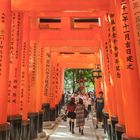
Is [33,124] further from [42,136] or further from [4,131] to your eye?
[4,131]

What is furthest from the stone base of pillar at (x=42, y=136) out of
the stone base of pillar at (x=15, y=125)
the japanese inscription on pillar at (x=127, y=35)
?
the japanese inscription on pillar at (x=127, y=35)

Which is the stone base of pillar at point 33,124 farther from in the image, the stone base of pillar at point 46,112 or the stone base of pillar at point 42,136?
the stone base of pillar at point 46,112

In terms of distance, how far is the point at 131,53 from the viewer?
4441 millimetres

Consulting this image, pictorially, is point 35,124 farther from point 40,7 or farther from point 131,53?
point 131,53

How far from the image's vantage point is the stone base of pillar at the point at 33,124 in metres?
8.98

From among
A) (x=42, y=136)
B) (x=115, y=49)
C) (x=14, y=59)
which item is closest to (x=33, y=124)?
(x=42, y=136)

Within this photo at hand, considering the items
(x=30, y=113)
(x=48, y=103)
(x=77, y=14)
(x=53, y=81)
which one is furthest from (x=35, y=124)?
(x=53, y=81)

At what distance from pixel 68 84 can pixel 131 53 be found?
2934 cm

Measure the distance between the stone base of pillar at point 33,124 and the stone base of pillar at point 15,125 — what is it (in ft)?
5.52

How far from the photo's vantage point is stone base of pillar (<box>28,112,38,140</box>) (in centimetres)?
898

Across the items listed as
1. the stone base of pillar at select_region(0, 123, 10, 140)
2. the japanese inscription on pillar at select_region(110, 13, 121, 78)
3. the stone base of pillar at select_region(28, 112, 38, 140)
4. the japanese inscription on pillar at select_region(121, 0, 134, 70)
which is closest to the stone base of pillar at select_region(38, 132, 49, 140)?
the stone base of pillar at select_region(28, 112, 38, 140)

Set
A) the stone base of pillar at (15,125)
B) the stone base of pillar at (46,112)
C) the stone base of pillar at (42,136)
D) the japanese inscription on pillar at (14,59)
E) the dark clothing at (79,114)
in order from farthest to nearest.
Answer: the stone base of pillar at (46,112) → the dark clothing at (79,114) → the stone base of pillar at (42,136) → the japanese inscription on pillar at (14,59) → the stone base of pillar at (15,125)

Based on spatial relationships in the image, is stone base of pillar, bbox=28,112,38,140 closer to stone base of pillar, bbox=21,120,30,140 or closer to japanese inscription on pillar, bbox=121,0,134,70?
stone base of pillar, bbox=21,120,30,140

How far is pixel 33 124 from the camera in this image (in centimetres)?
923
